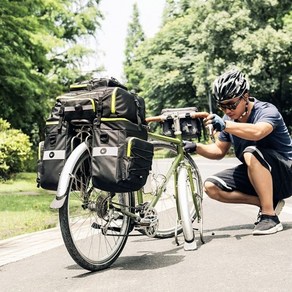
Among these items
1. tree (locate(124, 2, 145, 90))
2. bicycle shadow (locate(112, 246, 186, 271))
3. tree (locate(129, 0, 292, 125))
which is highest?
tree (locate(124, 2, 145, 90))

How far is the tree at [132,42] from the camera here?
92.5 meters

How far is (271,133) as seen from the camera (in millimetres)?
5293

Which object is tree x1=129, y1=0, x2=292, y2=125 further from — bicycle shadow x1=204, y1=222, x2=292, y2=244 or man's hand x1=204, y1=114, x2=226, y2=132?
man's hand x1=204, y1=114, x2=226, y2=132

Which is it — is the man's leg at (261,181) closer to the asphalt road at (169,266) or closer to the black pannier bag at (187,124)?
the asphalt road at (169,266)

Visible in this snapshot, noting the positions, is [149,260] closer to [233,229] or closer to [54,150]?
[54,150]

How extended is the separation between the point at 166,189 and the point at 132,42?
9599 cm

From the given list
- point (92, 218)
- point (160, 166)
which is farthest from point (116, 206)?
point (160, 166)

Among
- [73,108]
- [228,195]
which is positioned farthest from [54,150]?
[228,195]

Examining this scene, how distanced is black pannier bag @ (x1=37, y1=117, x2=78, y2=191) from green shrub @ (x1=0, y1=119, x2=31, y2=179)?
14.3 metres

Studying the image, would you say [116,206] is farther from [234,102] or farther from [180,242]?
[234,102]

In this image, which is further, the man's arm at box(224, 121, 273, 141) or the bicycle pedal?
the man's arm at box(224, 121, 273, 141)

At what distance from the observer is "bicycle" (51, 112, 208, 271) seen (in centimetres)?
399

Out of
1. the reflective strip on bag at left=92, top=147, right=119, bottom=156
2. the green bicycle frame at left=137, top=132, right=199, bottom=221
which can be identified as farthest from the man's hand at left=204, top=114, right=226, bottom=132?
the reflective strip on bag at left=92, top=147, right=119, bottom=156

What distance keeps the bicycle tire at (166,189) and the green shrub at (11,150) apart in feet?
43.9
